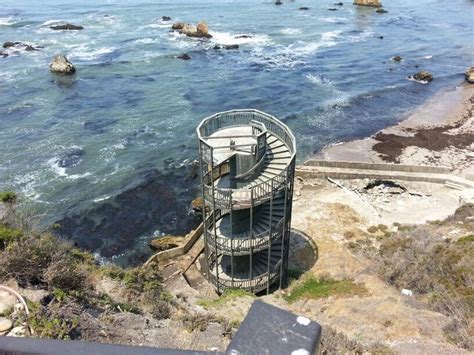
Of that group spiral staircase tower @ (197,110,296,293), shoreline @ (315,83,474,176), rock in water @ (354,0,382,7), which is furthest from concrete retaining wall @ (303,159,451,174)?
rock in water @ (354,0,382,7)

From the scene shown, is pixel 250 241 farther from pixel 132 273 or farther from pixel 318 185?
pixel 318 185

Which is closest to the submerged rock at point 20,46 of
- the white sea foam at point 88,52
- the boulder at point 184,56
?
the white sea foam at point 88,52

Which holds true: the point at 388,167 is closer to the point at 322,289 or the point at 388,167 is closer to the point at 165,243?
the point at 322,289

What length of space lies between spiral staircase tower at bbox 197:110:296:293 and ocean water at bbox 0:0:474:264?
9.21 m

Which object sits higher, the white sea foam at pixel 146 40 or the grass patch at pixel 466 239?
the white sea foam at pixel 146 40

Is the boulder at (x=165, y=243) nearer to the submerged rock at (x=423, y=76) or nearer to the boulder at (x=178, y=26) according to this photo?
the submerged rock at (x=423, y=76)

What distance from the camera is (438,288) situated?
19.6m

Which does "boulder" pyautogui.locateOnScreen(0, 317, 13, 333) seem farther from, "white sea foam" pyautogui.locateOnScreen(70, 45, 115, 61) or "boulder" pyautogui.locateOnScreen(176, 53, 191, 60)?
"white sea foam" pyautogui.locateOnScreen(70, 45, 115, 61)

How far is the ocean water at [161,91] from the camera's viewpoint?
34250 mm

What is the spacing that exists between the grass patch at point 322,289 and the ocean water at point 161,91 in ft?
37.4

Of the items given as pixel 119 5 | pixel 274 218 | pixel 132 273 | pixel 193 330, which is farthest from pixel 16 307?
pixel 119 5

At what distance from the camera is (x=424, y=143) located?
42.7 m

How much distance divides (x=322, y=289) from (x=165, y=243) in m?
11.8

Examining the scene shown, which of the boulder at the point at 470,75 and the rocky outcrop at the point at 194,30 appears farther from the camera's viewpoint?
the rocky outcrop at the point at 194,30
